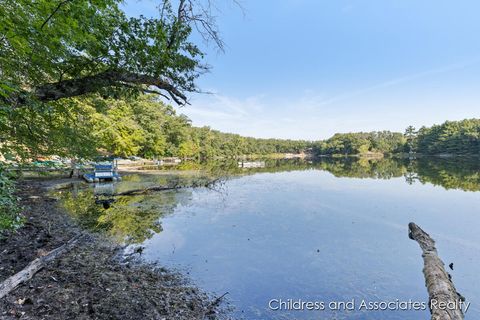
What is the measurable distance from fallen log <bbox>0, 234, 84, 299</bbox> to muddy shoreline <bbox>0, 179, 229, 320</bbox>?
85mm

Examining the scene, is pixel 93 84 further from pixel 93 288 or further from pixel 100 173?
pixel 100 173

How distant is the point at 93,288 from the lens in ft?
15.9

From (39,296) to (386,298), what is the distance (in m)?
6.38

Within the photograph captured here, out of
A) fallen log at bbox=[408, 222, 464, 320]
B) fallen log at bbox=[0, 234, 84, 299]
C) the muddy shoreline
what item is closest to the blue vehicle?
the muddy shoreline

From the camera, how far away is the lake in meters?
5.64

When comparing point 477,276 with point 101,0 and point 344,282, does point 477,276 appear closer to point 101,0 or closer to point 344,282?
point 344,282

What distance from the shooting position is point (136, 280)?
217 inches

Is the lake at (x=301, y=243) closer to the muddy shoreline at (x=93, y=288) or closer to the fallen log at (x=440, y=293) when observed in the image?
the fallen log at (x=440, y=293)

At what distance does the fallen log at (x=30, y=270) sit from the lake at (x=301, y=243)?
2003 millimetres

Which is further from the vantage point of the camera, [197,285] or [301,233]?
[301,233]

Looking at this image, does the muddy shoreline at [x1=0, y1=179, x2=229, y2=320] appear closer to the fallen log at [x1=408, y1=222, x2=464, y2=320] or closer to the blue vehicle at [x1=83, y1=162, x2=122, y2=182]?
the fallen log at [x1=408, y1=222, x2=464, y2=320]

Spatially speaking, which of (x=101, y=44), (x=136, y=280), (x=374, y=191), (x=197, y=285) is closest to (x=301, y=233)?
(x=197, y=285)

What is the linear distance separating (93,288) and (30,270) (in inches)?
46.5

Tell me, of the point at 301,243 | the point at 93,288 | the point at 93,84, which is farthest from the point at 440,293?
the point at 93,84
